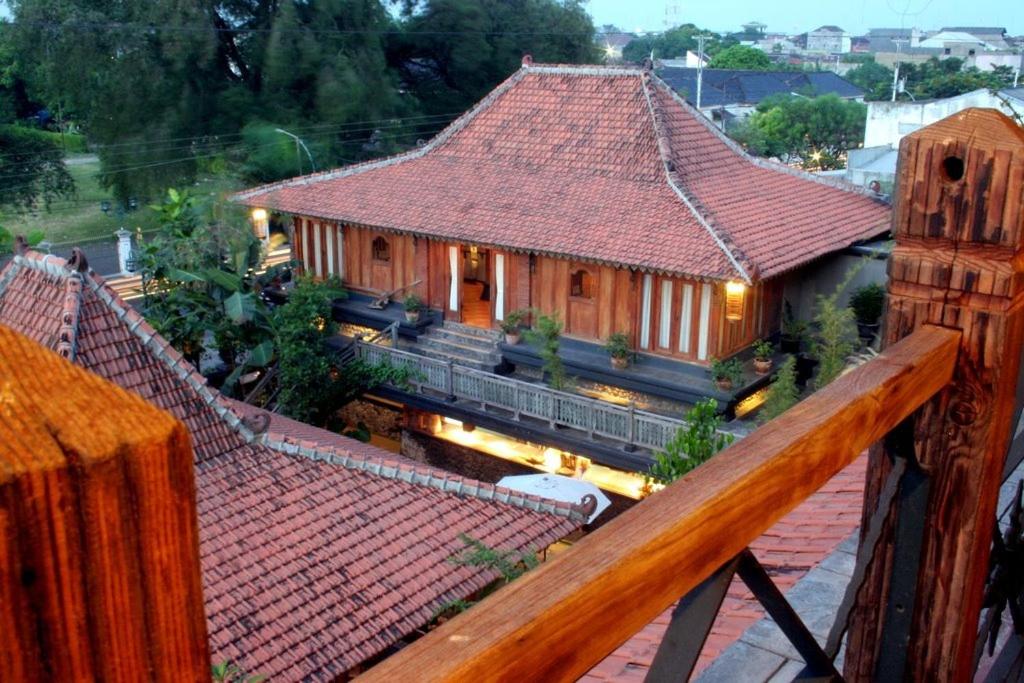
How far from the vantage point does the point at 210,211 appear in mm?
18375

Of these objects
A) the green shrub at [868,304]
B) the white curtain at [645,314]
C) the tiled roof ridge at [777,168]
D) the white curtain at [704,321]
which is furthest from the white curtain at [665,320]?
the tiled roof ridge at [777,168]

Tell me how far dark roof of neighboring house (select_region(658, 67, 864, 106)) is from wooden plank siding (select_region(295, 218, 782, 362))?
40.1m

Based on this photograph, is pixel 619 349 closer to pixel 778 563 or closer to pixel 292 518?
pixel 292 518

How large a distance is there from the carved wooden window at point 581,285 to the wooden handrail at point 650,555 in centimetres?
1425

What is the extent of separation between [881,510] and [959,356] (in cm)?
31

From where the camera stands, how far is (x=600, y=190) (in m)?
16.2

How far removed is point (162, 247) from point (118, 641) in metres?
16.8

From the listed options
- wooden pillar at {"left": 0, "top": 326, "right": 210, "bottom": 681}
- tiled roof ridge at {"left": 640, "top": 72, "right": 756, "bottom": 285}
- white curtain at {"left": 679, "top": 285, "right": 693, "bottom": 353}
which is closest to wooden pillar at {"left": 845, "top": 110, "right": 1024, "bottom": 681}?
wooden pillar at {"left": 0, "top": 326, "right": 210, "bottom": 681}

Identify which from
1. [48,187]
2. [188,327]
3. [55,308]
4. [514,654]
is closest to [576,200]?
[188,327]

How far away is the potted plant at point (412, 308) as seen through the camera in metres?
17.3

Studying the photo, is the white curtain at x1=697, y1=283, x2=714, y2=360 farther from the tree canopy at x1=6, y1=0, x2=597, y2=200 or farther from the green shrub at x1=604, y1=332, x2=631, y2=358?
the tree canopy at x1=6, y1=0, x2=597, y2=200

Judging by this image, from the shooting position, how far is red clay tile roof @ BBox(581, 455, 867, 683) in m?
2.94

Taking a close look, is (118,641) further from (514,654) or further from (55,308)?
(55,308)

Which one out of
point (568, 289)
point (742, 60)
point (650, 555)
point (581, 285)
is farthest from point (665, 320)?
point (742, 60)
